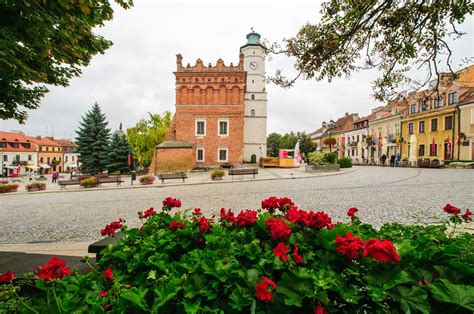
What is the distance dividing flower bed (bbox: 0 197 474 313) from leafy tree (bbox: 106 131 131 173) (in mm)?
37465

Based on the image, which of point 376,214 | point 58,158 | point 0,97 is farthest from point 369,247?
point 58,158

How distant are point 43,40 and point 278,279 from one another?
4.66 meters

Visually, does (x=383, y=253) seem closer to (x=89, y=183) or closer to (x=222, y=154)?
(x=89, y=183)

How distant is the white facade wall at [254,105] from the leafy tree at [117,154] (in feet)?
61.1

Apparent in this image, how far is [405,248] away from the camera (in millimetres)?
1520

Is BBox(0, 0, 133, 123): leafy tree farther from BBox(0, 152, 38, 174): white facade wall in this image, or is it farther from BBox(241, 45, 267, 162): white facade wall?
BBox(0, 152, 38, 174): white facade wall

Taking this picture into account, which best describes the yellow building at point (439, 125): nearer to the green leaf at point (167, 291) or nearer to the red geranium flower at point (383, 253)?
the red geranium flower at point (383, 253)

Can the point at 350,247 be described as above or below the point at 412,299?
above

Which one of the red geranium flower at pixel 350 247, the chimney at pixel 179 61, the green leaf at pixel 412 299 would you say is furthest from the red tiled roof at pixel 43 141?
the green leaf at pixel 412 299

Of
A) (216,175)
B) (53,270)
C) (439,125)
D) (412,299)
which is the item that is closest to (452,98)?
(439,125)

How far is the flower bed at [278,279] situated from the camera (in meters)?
1.24

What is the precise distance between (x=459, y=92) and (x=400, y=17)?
1321 inches

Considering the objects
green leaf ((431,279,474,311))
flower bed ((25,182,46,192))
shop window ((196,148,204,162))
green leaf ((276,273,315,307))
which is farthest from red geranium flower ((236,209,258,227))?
shop window ((196,148,204,162))

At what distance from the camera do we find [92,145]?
117 feet
